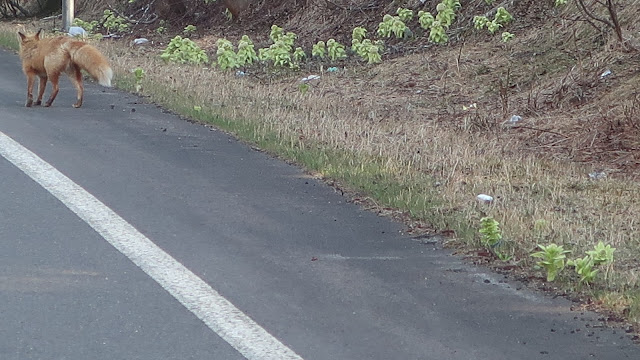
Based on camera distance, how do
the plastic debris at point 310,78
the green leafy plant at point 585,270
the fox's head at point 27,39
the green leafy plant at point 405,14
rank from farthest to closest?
the green leafy plant at point 405,14 < the plastic debris at point 310,78 < the fox's head at point 27,39 < the green leafy plant at point 585,270

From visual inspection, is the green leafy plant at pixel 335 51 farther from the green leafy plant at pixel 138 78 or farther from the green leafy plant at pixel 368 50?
the green leafy plant at pixel 138 78

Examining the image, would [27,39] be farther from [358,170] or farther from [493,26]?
[493,26]

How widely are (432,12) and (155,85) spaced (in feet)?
21.4

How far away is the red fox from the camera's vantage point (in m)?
10.5

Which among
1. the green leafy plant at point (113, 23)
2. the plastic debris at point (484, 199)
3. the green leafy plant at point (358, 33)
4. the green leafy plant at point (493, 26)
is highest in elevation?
the green leafy plant at point (493, 26)

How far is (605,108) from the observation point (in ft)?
36.7

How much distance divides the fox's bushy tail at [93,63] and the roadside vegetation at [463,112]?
81 centimetres

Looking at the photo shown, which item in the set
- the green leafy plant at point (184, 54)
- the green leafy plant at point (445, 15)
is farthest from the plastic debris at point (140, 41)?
the green leafy plant at point (445, 15)

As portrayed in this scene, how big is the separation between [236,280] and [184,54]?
11.0m

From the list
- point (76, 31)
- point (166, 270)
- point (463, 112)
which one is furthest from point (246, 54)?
point (166, 270)

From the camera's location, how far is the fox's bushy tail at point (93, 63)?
10422 mm

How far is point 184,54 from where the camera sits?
627 inches

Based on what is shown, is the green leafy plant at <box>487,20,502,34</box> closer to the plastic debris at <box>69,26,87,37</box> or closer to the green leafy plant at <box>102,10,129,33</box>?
the plastic debris at <box>69,26,87,37</box>

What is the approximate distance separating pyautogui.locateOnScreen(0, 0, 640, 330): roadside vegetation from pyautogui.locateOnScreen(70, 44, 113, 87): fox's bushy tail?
81cm
